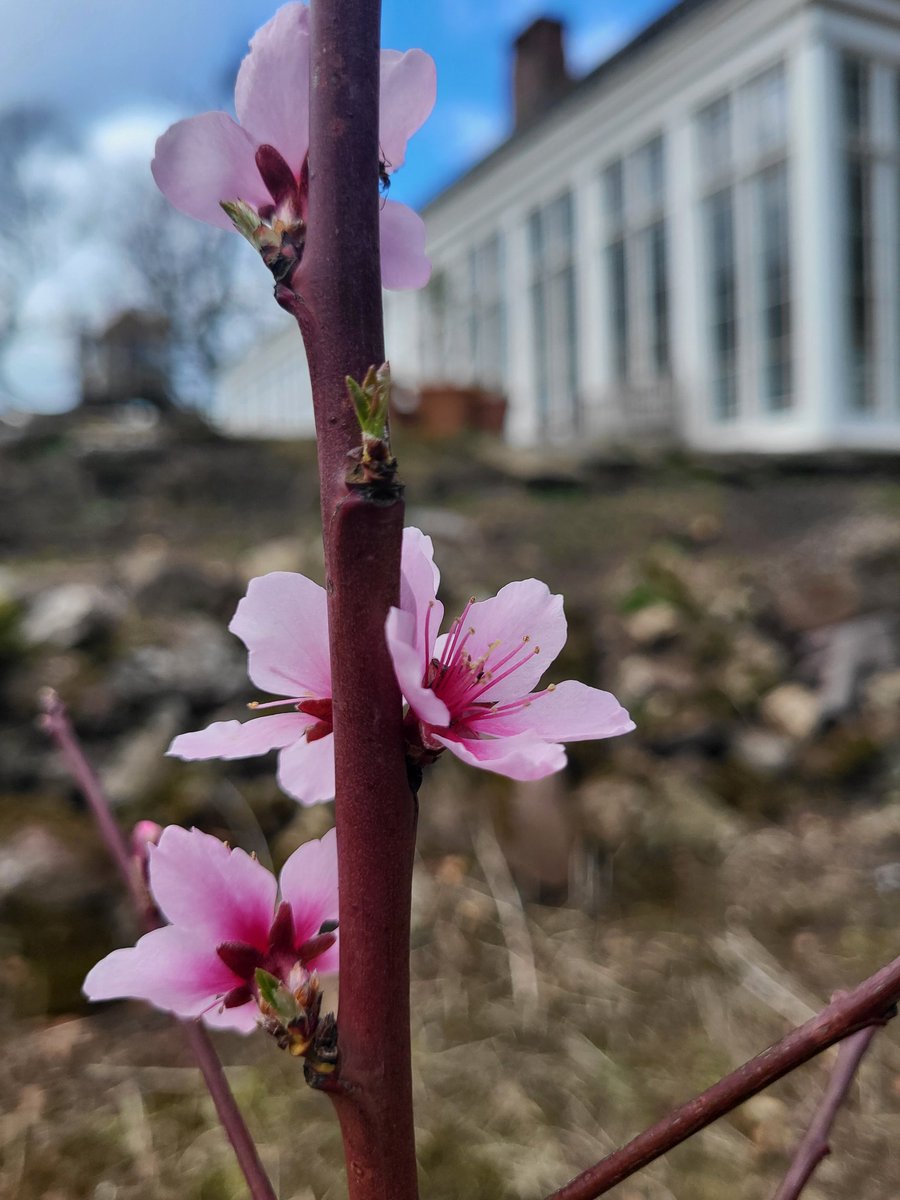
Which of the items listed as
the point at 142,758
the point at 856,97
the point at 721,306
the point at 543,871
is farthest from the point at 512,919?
the point at 856,97

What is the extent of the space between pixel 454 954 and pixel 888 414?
25.8 feet

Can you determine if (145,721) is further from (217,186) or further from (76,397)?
(76,397)

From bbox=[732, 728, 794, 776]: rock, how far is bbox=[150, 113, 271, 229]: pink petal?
2898 millimetres

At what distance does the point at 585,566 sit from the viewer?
180 inches

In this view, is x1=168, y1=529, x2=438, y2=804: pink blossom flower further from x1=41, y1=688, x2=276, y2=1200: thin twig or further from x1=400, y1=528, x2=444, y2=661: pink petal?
x1=41, y1=688, x2=276, y2=1200: thin twig

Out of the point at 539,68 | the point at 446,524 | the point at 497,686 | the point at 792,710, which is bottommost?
the point at 792,710

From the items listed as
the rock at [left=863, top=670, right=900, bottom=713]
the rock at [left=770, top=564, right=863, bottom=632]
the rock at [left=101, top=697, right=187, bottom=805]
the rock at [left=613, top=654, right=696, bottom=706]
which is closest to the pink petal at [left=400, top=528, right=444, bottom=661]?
the rock at [left=101, top=697, right=187, bottom=805]

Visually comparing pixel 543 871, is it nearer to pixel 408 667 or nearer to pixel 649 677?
pixel 649 677

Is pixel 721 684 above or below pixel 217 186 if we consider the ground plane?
below

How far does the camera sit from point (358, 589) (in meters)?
0.34

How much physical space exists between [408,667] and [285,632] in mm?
121

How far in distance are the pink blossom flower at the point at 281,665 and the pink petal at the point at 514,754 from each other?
0.08 m

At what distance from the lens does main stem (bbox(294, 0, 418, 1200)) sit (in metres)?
0.35

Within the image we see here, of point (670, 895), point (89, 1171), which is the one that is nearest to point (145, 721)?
point (89, 1171)
